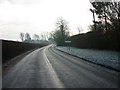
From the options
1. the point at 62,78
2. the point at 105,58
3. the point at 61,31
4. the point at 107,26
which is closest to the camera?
the point at 62,78

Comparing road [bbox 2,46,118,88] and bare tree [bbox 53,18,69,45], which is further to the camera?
bare tree [bbox 53,18,69,45]

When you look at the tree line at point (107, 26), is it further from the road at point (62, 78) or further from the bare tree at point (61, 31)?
the bare tree at point (61, 31)

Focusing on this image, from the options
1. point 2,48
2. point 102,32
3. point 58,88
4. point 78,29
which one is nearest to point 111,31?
point 102,32

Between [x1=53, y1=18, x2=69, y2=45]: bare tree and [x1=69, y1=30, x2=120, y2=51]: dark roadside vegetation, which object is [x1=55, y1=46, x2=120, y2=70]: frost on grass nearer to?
[x1=69, y1=30, x2=120, y2=51]: dark roadside vegetation

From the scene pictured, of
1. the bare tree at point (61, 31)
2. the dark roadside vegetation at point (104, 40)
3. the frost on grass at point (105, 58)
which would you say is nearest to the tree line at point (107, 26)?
the dark roadside vegetation at point (104, 40)

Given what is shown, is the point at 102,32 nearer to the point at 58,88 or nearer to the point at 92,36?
the point at 92,36

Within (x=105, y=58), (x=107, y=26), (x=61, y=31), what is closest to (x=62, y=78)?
(x=105, y=58)

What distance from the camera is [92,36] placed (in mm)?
42781

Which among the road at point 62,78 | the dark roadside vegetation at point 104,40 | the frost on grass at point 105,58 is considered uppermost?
the dark roadside vegetation at point 104,40

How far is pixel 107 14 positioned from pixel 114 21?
122 inches

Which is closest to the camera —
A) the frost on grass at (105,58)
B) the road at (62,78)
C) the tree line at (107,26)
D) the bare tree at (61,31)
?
the road at (62,78)

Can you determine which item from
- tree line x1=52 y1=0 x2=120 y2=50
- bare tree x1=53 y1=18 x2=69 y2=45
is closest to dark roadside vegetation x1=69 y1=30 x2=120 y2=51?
tree line x1=52 y1=0 x2=120 y2=50

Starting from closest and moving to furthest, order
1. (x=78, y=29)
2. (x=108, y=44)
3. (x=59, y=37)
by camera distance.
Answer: (x=108, y=44)
(x=59, y=37)
(x=78, y=29)

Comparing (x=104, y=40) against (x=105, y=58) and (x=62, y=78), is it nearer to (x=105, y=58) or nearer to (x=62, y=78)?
(x=105, y=58)
